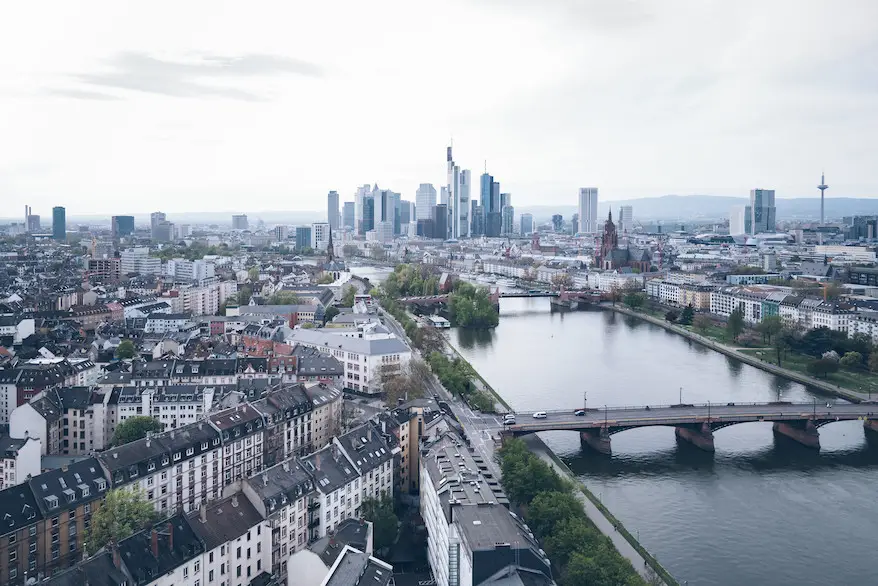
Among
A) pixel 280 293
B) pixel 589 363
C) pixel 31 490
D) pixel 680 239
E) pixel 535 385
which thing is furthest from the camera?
pixel 680 239

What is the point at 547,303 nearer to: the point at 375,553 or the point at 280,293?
the point at 280,293

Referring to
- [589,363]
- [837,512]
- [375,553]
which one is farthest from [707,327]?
[375,553]

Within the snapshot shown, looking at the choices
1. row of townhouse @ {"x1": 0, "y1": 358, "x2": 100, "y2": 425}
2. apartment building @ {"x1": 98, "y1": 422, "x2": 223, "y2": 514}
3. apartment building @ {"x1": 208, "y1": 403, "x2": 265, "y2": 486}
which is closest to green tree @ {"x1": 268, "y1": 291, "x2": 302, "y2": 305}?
row of townhouse @ {"x1": 0, "y1": 358, "x2": 100, "y2": 425}

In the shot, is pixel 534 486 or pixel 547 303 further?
pixel 547 303

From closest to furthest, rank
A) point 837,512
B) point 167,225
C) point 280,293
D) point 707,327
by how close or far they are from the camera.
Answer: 1. point 837,512
2. point 707,327
3. point 280,293
4. point 167,225

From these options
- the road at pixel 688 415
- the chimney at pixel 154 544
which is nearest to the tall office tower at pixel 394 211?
the road at pixel 688 415

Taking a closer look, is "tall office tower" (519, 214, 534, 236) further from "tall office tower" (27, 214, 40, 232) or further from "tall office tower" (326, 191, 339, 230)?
"tall office tower" (27, 214, 40, 232)

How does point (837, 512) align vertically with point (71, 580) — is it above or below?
below
